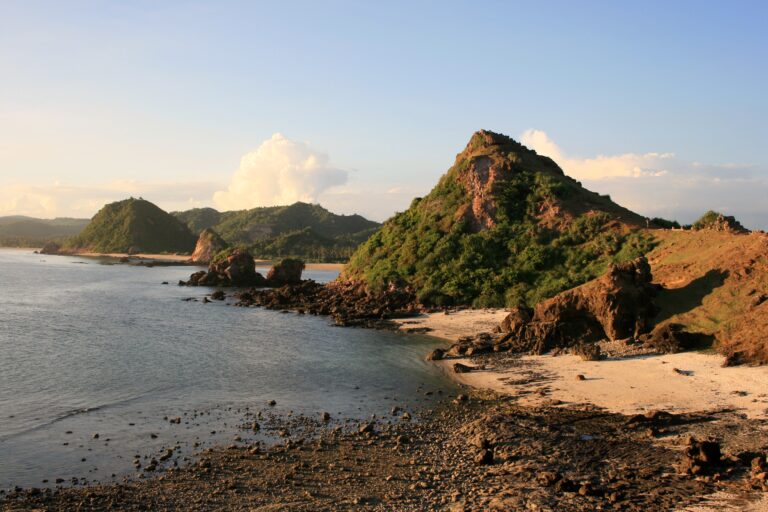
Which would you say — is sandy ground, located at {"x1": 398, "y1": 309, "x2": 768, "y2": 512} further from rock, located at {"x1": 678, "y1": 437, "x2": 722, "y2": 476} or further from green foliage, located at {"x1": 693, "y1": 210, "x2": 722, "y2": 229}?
green foliage, located at {"x1": 693, "y1": 210, "x2": 722, "y2": 229}

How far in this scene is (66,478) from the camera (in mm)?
18953

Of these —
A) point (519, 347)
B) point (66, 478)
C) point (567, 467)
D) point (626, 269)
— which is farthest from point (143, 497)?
point (626, 269)

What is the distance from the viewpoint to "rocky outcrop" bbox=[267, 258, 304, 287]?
95688mm

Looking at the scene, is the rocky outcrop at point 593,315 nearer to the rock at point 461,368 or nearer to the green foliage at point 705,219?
the rock at point 461,368

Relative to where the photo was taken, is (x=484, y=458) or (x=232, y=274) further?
(x=232, y=274)

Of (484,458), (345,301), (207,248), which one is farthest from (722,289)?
(207,248)

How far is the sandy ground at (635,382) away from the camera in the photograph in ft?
80.7

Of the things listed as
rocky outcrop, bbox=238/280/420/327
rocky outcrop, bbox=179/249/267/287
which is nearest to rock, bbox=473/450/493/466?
rocky outcrop, bbox=238/280/420/327

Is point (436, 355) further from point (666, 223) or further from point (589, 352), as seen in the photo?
point (666, 223)

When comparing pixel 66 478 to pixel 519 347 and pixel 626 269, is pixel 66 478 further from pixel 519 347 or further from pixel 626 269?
pixel 626 269

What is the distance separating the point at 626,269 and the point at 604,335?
4710 mm

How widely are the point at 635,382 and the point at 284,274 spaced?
73287 mm

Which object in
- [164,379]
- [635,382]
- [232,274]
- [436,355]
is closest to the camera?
[635,382]

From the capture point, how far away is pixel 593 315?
Result: 37.9 meters
